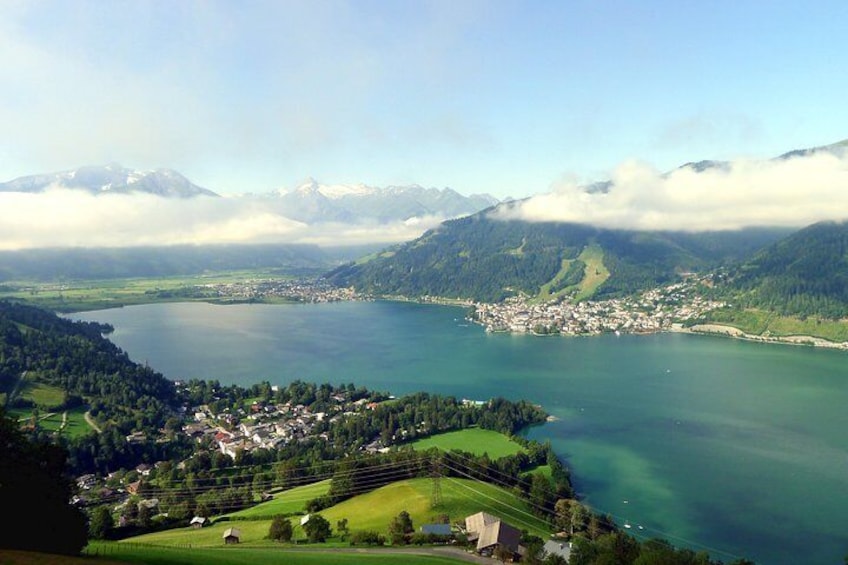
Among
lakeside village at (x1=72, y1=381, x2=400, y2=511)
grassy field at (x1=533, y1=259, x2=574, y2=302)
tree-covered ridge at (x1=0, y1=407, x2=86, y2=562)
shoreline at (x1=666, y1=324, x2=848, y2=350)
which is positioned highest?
grassy field at (x1=533, y1=259, x2=574, y2=302)

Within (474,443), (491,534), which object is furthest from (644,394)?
(491,534)

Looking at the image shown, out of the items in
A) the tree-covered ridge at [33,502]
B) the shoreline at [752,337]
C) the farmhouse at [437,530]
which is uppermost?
the tree-covered ridge at [33,502]

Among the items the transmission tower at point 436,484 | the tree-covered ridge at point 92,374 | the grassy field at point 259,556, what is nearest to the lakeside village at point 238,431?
the tree-covered ridge at point 92,374

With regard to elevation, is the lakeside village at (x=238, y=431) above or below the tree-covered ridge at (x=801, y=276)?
below

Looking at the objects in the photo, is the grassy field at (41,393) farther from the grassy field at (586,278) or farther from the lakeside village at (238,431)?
the grassy field at (586,278)

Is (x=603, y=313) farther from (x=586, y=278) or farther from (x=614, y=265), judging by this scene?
(x=614, y=265)

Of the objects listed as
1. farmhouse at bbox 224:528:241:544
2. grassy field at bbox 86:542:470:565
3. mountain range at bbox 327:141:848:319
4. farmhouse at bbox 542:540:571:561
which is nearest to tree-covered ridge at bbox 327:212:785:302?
mountain range at bbox 327:141:848:319

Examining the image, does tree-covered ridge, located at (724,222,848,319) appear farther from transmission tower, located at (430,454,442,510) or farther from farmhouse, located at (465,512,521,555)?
farmhouse, located at (465,512,521,555)
